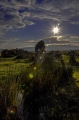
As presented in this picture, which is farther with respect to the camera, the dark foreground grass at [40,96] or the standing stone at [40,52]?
the standing stone at [40,52]

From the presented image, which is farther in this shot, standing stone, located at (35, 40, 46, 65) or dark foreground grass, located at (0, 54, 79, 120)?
standing stone, located at (35, 40, 46, 65)

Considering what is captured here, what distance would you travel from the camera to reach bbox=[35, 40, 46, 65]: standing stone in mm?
10770

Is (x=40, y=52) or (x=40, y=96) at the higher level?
(x=40, y=52)

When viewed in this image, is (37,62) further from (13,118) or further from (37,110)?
(13,118)

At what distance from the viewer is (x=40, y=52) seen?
11094mm

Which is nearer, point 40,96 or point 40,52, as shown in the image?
point 40,96

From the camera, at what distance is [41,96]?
783 cm

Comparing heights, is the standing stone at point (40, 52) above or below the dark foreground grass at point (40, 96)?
above

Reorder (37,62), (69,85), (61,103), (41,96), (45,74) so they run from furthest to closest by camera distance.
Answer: (37,62), (69,85), (45,74), (41,96), (61,103)

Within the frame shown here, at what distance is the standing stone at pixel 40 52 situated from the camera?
10.8 meters

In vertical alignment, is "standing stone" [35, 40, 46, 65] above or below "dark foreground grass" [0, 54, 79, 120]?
above

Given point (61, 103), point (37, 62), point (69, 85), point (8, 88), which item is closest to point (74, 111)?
point (61, 103)

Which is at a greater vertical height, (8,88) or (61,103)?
(8,88)

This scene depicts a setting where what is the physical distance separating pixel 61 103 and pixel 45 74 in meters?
1.54
